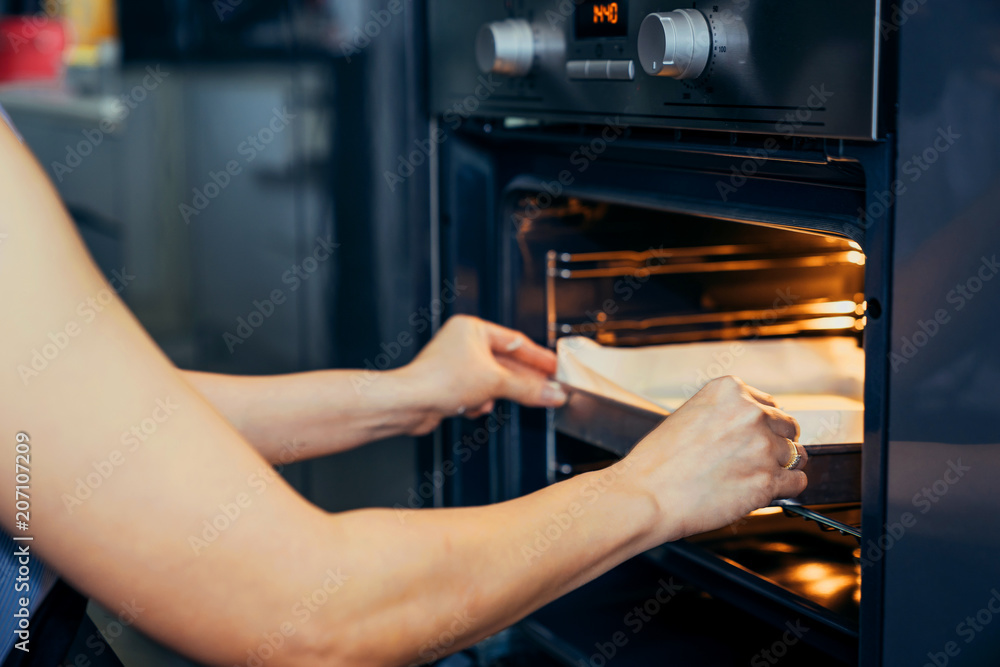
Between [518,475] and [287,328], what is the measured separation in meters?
0.50

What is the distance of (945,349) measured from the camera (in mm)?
625

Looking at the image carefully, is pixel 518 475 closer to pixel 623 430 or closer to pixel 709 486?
pixel 623 430

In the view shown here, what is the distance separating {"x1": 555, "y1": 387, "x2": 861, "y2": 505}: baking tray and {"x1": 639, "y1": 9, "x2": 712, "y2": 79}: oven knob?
0.30 meters

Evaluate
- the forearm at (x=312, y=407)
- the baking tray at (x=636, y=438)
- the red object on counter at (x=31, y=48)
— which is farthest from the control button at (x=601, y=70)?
the red object on counter at (x=31, y=48)

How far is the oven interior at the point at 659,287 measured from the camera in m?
1.09

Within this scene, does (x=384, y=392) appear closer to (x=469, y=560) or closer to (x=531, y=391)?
(x=531, y=391)

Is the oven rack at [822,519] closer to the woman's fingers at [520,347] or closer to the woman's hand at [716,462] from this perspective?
the woman's hand at [716,462]

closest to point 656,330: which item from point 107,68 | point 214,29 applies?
point 214,29

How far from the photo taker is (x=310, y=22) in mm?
1374

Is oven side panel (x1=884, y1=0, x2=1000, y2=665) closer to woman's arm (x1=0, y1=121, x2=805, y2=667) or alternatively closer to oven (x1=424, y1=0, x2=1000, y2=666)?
oven (x1=424, y1=0, x2=1000, y2=666)

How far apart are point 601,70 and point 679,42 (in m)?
0.14

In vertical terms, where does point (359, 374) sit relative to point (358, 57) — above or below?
below

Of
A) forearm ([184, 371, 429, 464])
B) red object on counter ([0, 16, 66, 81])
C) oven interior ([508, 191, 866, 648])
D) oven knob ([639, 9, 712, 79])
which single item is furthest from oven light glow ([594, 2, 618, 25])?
red object on counter ([0, 16, 66, 81])

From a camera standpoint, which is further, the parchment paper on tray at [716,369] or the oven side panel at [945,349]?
the parchment paper on tray at [716,369]
